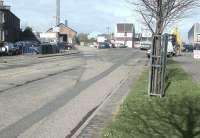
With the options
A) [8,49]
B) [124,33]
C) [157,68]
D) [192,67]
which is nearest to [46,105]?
[157,68]

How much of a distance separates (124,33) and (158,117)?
170 m

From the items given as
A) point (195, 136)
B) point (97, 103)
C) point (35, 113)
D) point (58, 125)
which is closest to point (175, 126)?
point (195, 136)

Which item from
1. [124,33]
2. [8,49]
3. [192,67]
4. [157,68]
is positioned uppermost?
[124,33]

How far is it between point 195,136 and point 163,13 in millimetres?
9498

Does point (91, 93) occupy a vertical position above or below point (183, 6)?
below

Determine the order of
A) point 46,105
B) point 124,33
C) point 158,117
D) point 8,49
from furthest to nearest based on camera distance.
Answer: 1. point 124,33
2. point 8,49
3. point 46,105
4. point 158,117

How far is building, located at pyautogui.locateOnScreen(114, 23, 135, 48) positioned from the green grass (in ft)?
531

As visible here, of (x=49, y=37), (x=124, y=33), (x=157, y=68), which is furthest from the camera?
(x=124, y=33)

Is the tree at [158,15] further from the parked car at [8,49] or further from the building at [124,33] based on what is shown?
the building at [124,33]

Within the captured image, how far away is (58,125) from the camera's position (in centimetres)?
1073

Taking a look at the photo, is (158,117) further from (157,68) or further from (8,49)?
(8,49)

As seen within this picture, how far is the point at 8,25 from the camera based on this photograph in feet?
302

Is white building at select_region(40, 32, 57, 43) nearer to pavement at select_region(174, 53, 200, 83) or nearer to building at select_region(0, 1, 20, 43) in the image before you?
building at select_region(0, 1, 20, 43)

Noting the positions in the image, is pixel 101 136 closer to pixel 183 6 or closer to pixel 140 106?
pixel 140 106
